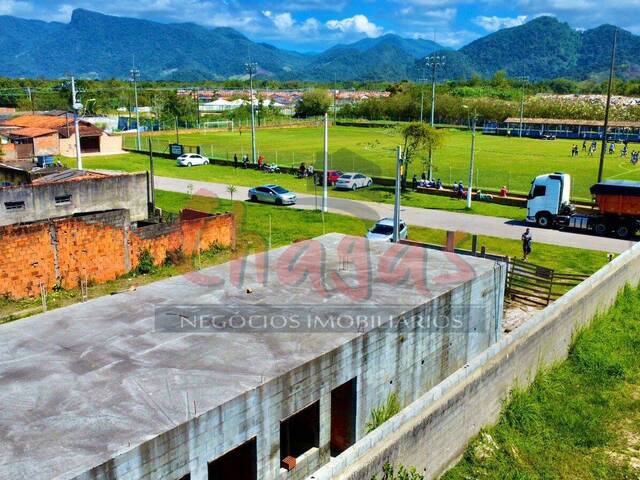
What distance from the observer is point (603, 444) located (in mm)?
13828

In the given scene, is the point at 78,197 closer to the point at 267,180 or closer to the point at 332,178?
the point at 267,180

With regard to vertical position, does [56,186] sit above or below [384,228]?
above

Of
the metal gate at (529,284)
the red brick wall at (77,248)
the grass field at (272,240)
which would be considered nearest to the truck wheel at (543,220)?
the grass field at (272,240)

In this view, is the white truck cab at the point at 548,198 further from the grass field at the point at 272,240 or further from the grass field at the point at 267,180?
the grass field at the point at 272,240

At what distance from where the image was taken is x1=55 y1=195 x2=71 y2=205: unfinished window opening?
23375 millimetres

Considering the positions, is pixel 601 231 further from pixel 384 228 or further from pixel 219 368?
pixel 219 368

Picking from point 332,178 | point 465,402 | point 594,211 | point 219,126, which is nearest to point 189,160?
point 332,178

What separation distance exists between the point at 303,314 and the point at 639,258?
17143 millimetres

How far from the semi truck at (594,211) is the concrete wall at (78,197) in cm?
1895

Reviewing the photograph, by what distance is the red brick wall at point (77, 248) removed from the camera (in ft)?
62.9

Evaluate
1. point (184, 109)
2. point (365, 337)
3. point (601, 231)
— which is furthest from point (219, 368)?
point (184, 109)

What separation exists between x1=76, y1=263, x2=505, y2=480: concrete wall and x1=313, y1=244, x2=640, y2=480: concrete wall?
903 millimetres

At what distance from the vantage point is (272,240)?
27047 mm

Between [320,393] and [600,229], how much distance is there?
78.7ft
